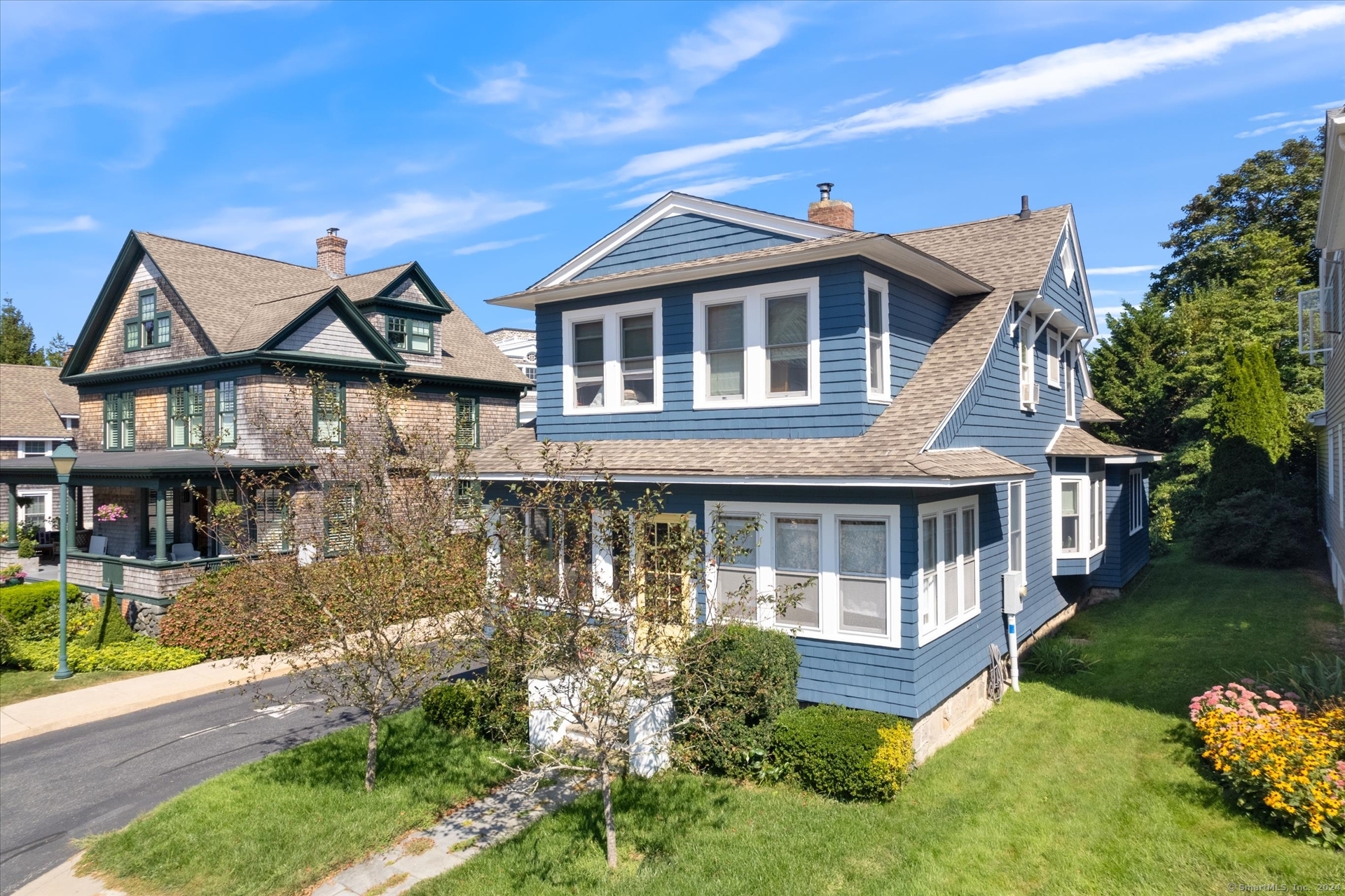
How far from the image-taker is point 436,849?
881 centimetres

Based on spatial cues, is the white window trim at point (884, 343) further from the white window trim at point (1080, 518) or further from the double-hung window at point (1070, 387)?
the double-hung window at point (1070, 387)

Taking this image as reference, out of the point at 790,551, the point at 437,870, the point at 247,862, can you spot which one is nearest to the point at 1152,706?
the point at 790,551

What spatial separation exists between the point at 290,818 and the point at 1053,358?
16.9 m

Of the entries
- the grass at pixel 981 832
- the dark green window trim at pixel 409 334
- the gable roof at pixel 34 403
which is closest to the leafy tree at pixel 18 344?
the gable roof at pixel 34 403

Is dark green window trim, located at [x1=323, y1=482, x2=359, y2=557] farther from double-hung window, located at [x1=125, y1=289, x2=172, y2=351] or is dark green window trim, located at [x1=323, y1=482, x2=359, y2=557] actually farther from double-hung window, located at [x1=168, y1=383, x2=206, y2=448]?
double-hung window, located at [x1=125, y1=289, x2=172, y2=351]

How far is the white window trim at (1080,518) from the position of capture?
55.1ft

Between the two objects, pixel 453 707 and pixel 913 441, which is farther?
pixel 453 707

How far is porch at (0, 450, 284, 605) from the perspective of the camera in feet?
64.5

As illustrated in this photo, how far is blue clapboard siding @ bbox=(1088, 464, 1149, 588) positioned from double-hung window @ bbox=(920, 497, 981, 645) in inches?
335

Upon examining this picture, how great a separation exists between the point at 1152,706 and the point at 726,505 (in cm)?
709

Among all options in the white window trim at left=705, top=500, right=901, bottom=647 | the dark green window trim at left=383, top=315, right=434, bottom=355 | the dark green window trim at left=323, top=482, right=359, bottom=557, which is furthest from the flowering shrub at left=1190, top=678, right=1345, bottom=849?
the dark green window trim at left=383, top=315, right=434, bottom=355

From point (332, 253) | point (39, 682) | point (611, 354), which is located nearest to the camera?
point (611, 354)

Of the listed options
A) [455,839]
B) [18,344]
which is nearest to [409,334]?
A: [455,839]

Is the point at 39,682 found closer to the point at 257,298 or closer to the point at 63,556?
the point at 63,556
